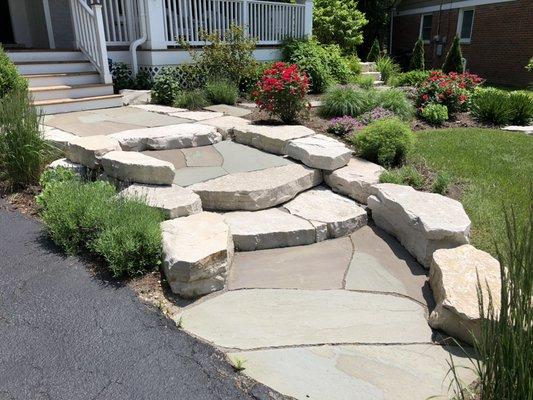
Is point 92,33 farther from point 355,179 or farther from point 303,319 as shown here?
point 303,319

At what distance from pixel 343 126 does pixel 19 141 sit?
3893 mm

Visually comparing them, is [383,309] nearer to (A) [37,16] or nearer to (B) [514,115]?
(B) [514,115]

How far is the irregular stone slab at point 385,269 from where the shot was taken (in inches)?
117

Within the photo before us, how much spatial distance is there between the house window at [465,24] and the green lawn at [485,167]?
1158 centimetres

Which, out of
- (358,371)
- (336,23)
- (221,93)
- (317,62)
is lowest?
(358,371)

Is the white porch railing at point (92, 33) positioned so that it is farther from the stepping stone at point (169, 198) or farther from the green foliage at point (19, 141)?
the stepping stone at point (169, 198)

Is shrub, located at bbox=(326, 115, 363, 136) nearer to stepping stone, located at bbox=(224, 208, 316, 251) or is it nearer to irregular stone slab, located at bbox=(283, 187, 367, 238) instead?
irregular stone slab, located at bbox=(283, 187, 367, 238)

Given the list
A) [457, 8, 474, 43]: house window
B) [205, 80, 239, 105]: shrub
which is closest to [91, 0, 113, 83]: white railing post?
[205, 80, 239, 105]: shrub

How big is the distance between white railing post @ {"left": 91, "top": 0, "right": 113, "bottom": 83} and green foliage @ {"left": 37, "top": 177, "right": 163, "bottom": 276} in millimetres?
4437

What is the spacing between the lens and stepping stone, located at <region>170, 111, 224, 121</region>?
6117 mm

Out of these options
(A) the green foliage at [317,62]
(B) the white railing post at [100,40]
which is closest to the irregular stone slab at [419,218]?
(B) the white railing post at [100,40]

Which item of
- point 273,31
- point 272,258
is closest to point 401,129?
point 272,258

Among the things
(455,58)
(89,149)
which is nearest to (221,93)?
(89,149)

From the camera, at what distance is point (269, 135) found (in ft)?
16.7
